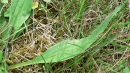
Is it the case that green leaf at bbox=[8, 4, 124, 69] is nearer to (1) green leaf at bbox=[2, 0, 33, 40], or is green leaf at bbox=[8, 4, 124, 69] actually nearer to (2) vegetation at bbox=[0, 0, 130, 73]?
(2) vegetation at bbox=[0, 0, 130, 73]

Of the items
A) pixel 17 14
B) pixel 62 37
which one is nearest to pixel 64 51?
pixel 62 37

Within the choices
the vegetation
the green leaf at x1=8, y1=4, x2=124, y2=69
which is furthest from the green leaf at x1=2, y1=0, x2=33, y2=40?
the green leaf at x1=8, y1=4, x2=124, y2=69

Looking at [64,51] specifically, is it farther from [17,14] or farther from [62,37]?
[17,14]

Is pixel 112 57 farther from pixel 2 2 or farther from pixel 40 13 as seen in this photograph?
pixel 2 2

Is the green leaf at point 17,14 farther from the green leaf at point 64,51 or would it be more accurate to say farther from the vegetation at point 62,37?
the green leaf at point 64,51

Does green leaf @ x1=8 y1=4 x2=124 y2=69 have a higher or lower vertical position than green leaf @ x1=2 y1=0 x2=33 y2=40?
lower

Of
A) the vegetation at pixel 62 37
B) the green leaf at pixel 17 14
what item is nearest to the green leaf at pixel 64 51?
the vegetation at pixel 62 37

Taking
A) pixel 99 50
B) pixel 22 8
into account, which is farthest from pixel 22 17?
pixel 99 50
